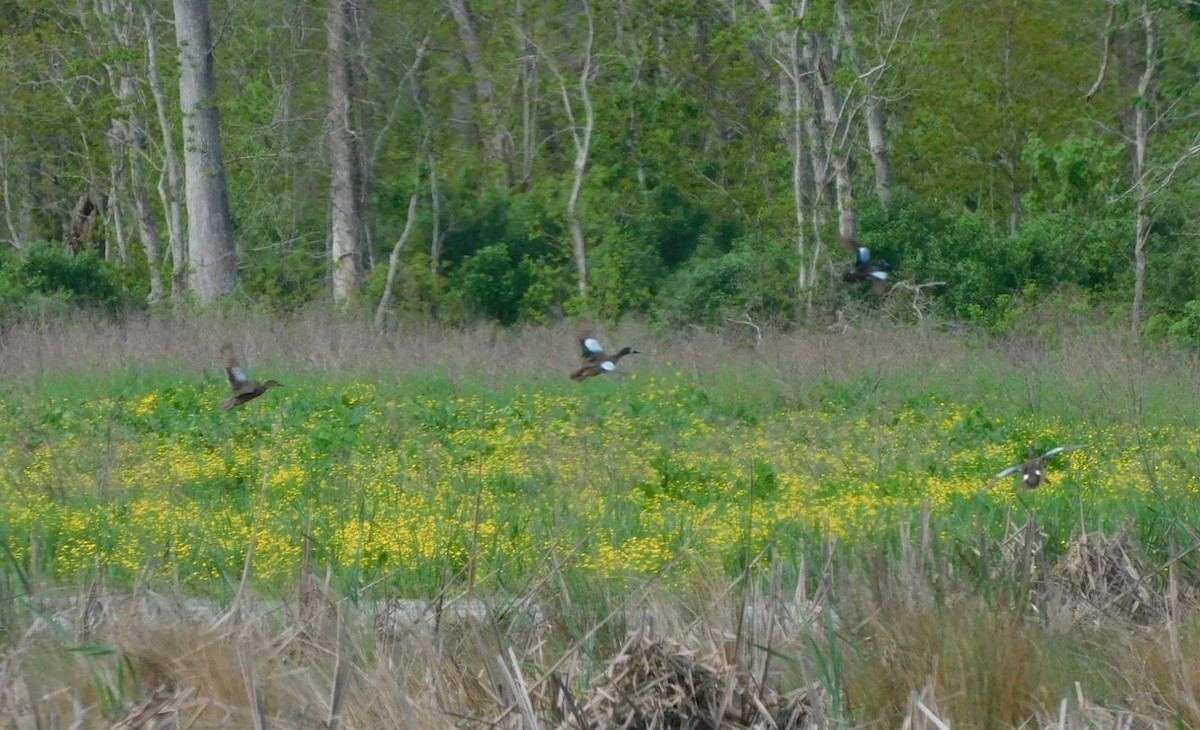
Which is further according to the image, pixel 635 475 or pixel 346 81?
pixel 346 81

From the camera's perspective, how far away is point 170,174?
91.6 feet

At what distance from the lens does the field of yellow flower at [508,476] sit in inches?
270

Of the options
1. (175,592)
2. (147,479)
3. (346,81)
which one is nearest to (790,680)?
(175,592)

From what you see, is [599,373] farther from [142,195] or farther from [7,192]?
[7,192]

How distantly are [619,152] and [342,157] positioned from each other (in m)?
4.85

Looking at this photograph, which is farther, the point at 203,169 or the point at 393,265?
the point at 393,265

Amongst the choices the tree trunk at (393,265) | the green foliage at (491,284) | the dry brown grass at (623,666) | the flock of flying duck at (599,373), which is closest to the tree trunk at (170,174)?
the tree trunk at (393,265)

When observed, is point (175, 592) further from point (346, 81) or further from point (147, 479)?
point (346, 81)

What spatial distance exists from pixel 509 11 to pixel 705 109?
4995 millimetres

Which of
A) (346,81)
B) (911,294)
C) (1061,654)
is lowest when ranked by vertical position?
(911,294)

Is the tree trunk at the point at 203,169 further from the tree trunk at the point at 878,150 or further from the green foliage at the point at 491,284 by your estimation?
the tree trunk at the point at 878,150

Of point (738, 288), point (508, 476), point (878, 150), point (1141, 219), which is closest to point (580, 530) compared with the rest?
point (508, 476)

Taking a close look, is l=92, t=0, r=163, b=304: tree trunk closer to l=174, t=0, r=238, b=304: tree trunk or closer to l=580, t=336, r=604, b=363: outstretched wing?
l=174, t=0, r=238, b=304: tree trunk

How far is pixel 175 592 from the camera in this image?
15.8 ft
